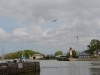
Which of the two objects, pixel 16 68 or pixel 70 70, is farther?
pixel 70 70

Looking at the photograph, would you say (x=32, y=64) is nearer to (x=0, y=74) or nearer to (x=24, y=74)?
(x=24, y=74)

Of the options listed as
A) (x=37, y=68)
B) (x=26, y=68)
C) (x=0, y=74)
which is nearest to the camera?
(x=0, y=74)

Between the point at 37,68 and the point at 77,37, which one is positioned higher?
the point at 77,37

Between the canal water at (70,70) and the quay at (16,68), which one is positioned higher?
the quay at (16,68)

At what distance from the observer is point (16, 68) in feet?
194

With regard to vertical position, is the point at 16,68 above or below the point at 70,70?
above

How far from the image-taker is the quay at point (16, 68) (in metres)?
53.2

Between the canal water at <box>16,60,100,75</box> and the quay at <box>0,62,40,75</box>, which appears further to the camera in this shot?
the canal water at <box>16,60,100,75</box>

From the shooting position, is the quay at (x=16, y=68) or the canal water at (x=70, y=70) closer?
the quay at (x=16, y=68)

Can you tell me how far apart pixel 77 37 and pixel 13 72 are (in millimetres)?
145996

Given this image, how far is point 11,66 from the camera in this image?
5691 centimetres

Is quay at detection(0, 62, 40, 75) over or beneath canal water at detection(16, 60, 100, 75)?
over

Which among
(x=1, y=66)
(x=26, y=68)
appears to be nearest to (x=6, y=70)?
(x=1, y=66)

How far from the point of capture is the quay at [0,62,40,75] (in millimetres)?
53156
